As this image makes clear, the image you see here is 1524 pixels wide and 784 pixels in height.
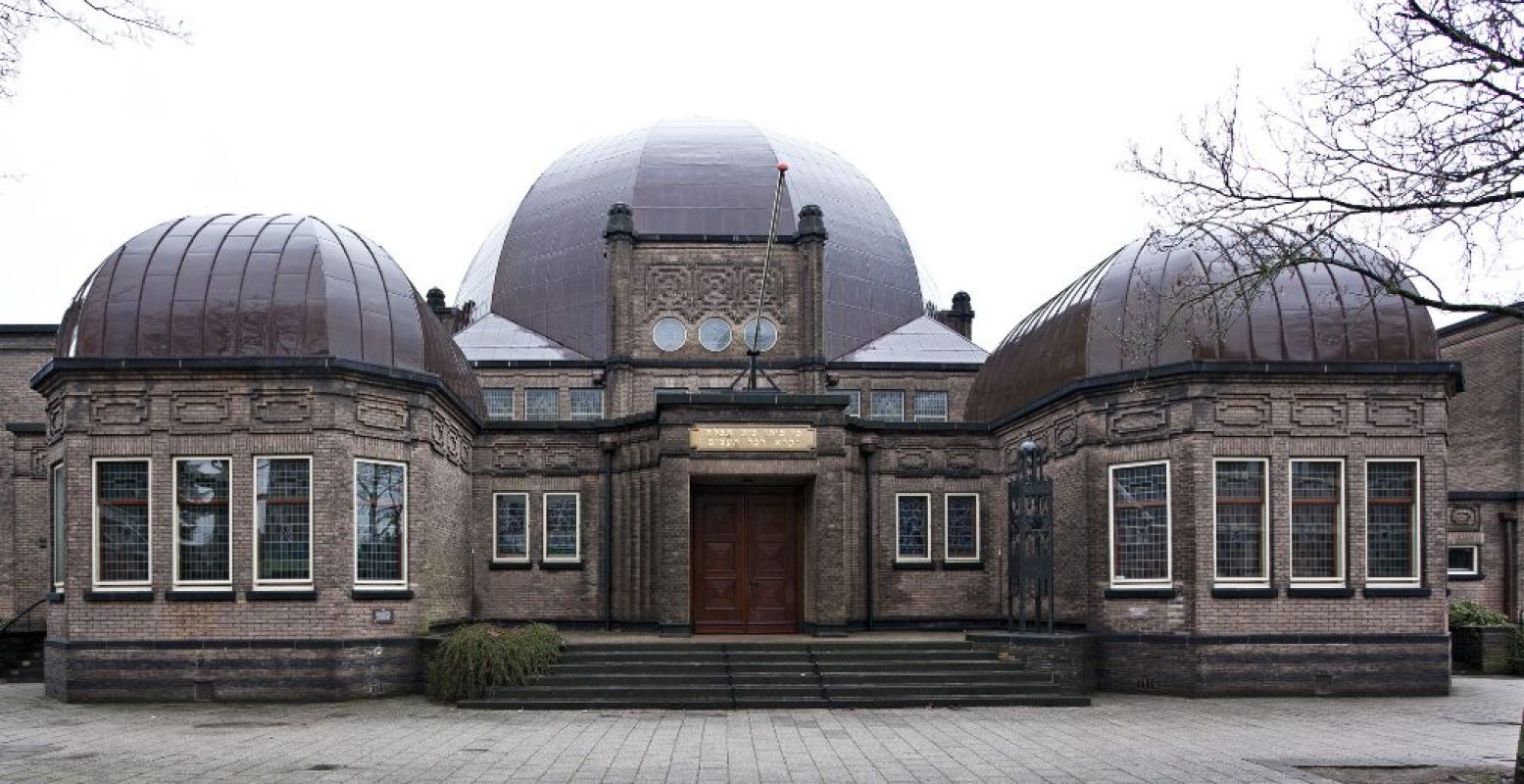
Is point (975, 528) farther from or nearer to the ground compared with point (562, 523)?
nearer to the ground

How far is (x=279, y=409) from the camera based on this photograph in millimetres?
21094

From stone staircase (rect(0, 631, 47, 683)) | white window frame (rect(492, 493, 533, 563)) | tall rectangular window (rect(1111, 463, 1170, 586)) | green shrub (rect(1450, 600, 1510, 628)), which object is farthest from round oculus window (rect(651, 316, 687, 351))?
green shrub (rect(1450, 600, 1510, 628))

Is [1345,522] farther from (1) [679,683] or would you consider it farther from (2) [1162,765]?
(1) [679,683]

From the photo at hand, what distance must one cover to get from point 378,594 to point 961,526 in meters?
11.8

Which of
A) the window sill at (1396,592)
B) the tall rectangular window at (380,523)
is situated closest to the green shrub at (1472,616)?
the window sill at (1396,592)

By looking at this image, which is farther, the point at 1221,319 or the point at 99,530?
the point at 99,530

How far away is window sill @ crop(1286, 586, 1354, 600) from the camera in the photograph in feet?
70.2

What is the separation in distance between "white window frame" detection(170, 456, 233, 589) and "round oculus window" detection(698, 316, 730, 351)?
14978 mm

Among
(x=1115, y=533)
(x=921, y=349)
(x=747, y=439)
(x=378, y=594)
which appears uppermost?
(x=921, y=349)

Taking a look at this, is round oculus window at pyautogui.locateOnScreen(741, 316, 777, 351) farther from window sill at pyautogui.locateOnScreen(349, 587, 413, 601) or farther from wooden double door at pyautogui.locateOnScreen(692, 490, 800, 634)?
window sill at pyautogui.locateOnScreen(349, 587, 413, 601)

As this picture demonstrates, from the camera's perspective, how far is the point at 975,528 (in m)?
27.5

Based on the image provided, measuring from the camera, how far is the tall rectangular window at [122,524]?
20984mm

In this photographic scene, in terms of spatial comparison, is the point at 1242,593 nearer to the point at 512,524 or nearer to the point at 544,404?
the point at 512,524

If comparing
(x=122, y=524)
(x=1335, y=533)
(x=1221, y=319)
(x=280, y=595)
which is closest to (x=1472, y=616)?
(x=1335, y=533)
